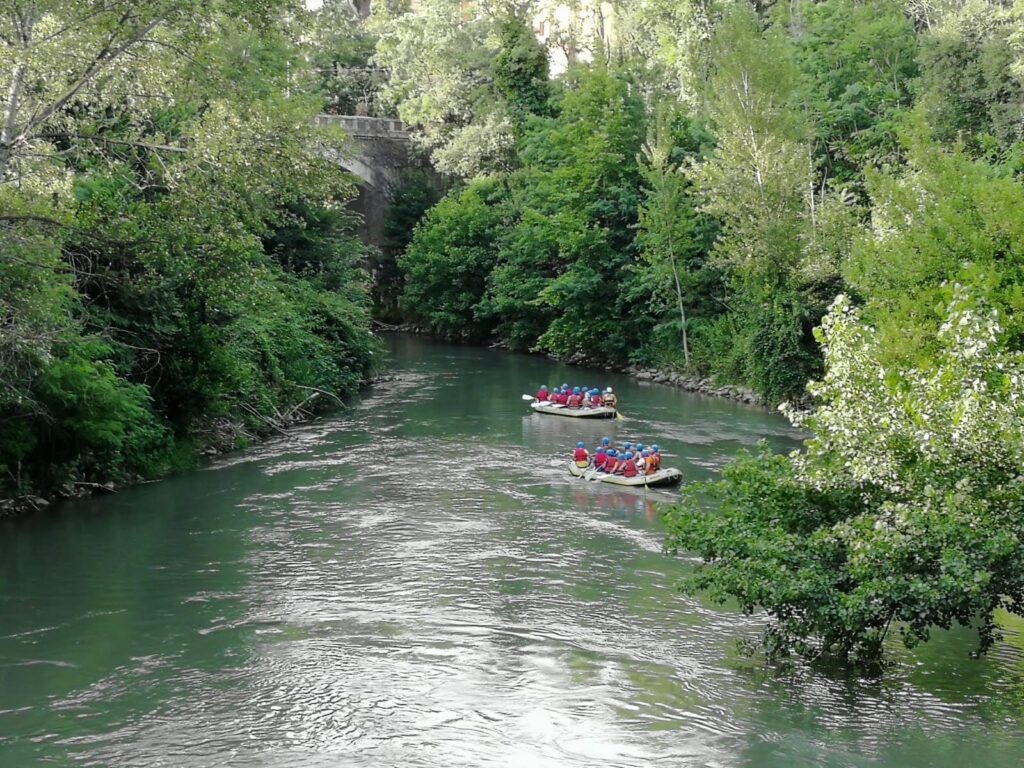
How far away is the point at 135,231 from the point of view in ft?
61.0

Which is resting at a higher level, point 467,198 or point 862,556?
Result: point 467,198

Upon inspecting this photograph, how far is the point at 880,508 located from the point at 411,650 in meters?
5.65

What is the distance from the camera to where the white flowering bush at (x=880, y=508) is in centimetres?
1152

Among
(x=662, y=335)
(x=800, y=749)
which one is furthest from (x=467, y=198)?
(x=800, y=749)

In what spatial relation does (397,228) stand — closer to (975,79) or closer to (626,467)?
(975,79)

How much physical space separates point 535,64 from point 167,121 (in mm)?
31584

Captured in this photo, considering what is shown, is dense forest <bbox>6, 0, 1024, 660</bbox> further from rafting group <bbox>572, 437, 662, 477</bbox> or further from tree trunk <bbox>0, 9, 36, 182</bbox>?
rafting group <bbox>572, 437, 662, 477</bbox>

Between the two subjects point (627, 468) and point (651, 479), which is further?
point (627, 468)

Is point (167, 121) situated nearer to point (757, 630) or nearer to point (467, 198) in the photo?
point (757, 630)

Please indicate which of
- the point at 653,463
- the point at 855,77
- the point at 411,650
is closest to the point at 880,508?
the point at 411,650

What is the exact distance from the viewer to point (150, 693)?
12.4 meters

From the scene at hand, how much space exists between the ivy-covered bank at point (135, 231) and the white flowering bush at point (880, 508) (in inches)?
342

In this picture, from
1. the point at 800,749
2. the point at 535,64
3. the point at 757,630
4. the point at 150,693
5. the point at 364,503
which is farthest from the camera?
the point at 535,64

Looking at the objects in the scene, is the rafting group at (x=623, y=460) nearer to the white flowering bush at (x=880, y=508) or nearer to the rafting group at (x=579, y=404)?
the rafting group at (x=579, y=404)
